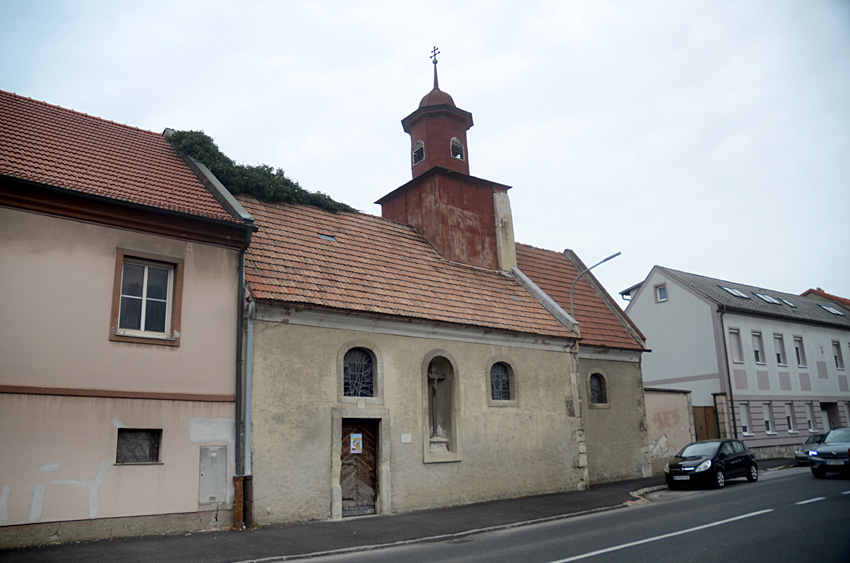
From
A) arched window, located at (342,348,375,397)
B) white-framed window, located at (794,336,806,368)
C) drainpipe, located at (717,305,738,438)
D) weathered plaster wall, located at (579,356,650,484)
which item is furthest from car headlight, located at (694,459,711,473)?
white-framed window, located at (794,336,806,368)

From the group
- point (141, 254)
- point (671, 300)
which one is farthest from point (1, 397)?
point (671, 300)

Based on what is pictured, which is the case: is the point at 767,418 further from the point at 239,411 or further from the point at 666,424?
the point at 239,411

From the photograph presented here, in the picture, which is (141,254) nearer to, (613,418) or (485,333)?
(485,333)

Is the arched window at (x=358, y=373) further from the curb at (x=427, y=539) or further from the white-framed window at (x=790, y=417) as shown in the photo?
the white-framed window at (x=790, y=417)

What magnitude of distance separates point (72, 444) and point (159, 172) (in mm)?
6239

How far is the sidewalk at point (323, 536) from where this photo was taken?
9609 mm

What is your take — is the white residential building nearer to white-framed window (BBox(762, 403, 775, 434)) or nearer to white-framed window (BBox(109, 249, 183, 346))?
white-framed window (BBox(762, 403, 775, 434))

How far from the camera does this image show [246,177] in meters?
17.3

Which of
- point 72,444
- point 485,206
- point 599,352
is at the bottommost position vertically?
point 72,444

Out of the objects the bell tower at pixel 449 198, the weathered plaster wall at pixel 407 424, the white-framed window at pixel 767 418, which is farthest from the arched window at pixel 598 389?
the white-framed window at pixel 767 418

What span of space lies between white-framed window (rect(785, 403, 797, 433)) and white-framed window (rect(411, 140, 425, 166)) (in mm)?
22185

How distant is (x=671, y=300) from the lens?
32.0 meters

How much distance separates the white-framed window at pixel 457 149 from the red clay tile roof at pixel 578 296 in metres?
4.19

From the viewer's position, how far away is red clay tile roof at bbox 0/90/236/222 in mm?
12031
